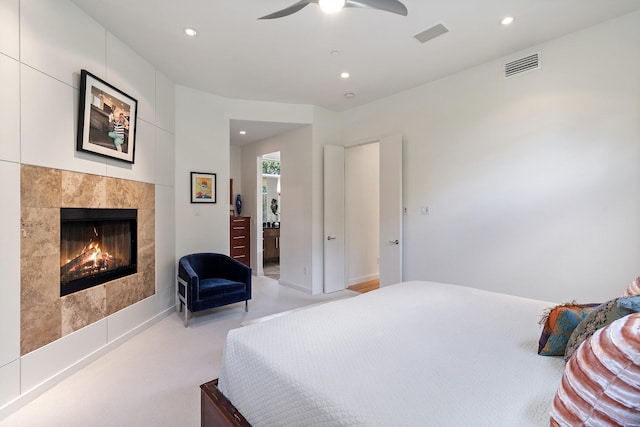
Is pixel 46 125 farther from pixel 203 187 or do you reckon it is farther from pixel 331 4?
pixel 331 4

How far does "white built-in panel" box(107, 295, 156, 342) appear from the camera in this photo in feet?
8.96

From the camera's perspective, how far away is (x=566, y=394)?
0.73 metres

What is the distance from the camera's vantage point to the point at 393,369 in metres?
1.11

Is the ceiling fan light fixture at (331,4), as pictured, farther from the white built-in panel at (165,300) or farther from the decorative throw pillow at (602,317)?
the white built-in panel at (165,300)

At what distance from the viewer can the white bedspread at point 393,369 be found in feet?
2.92

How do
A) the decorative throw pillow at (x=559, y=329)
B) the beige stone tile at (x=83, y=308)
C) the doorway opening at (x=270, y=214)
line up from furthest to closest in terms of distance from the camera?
the doorway opening at (x=270, y=214)
the beige stone tile at (x=83, y=308)
the decorative throw pillow at (x=559, y=329)

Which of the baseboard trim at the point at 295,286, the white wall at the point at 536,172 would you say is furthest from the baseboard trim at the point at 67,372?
the white wall at the point at 536,172

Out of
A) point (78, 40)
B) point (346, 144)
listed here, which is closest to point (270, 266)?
point (346, 144)

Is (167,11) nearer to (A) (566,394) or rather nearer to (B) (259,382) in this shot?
(B) (259,382)

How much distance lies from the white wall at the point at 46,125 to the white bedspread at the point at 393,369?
158 centimetres

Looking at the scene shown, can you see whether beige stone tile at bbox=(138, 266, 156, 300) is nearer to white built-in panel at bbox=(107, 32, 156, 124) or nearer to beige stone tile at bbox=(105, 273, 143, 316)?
beige stone tile at bbox=(105, 273, 143, 316)

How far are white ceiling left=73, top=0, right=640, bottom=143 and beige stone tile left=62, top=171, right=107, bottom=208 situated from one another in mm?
1343

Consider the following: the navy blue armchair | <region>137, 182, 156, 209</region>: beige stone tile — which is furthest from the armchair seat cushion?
<region>137, 182, 156, 209</region>: beige stone tile

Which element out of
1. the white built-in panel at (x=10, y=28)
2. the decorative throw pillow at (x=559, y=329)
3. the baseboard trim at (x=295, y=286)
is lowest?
the baseboard trim at (x=295, y=286)
